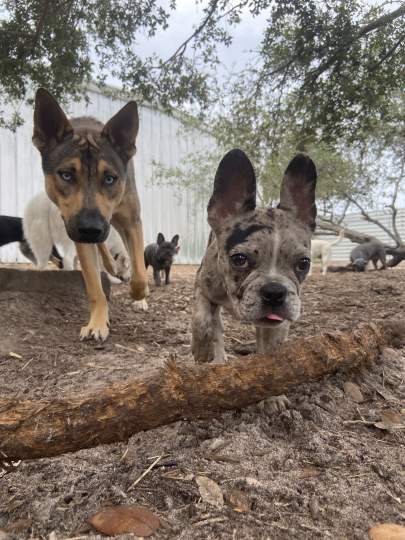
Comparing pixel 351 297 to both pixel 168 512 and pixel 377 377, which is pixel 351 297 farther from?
pixel 168 512

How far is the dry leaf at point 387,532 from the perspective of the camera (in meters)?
1.51

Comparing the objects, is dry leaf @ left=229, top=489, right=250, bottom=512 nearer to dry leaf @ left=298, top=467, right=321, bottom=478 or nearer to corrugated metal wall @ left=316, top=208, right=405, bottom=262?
dry leaf @ left=298, top=467, right=321, bottom=478

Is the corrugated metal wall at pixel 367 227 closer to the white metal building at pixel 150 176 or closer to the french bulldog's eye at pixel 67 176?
the white metal building at pixel 150 176

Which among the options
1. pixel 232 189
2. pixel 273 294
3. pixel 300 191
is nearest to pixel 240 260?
pixel 273 294

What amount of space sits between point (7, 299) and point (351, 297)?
14.1 feet

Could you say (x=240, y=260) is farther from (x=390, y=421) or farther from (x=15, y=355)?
(x=15, y=355)

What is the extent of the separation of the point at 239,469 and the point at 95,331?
2763mm

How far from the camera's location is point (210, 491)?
1782mm

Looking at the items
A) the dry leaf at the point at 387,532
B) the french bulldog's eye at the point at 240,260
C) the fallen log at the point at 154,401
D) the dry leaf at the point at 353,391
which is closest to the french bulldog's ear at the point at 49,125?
the french bulldog's eye at the point at 240,260

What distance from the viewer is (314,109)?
22.0 feet

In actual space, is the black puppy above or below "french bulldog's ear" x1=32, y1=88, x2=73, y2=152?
below

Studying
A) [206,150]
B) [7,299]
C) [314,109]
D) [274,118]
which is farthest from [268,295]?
[206,150]

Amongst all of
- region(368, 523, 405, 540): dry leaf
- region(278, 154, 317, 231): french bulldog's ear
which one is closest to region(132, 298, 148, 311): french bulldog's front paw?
region(278, 154, 317, 231): french bulldog's ear

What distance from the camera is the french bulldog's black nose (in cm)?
248
